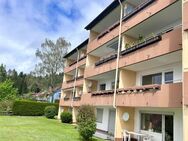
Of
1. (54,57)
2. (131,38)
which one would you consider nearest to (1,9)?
(131,38)

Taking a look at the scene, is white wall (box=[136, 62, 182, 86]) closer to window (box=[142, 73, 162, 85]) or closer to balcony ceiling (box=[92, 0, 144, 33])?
window (box=[142, 73, 162, 85])

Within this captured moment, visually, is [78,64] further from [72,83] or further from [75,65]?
[72,83]

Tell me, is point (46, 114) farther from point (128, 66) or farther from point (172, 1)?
point (172, 1)

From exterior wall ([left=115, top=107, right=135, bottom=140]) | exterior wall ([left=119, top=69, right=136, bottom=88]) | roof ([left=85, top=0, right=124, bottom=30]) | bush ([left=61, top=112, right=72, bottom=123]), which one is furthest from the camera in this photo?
bush ([left=61, top=112, right=72, bottom=123])

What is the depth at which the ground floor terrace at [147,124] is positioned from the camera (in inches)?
670

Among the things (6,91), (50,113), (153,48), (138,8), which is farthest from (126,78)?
(6,91)

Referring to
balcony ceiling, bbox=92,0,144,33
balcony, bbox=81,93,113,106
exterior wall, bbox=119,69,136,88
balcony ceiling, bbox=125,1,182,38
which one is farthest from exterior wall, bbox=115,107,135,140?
balcony ceiling, bbox=92,0,144,33

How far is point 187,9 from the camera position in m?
13.8

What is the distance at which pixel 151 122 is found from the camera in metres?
19.8

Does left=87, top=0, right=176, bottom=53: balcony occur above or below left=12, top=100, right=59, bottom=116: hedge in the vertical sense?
above

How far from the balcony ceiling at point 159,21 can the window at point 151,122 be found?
296 inches

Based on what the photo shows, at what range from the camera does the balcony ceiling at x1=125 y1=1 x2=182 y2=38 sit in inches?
682

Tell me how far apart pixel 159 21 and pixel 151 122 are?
8362mm

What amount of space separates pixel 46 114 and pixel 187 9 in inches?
1388
